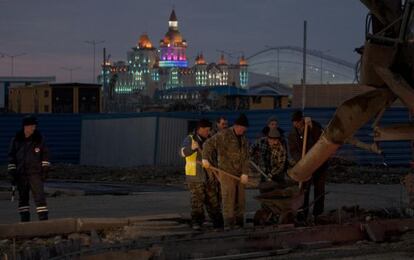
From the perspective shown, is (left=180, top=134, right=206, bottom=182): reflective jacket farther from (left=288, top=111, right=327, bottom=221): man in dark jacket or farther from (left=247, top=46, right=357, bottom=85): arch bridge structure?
(left=247, top=46, right=357, bottom=85): arch bridge structure

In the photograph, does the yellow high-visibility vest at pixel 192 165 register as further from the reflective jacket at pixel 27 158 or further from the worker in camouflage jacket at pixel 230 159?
the reflective jacket at pixel 27 158

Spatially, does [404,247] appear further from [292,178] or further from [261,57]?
[261,57]

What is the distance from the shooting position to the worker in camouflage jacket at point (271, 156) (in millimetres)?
12000

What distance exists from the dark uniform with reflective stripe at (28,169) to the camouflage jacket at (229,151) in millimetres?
2564

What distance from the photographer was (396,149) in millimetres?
26609

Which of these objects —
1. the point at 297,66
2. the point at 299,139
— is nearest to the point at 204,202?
the point at 299,139

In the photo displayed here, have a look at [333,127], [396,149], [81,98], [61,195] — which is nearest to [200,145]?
[333,127]

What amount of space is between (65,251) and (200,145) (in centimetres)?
307

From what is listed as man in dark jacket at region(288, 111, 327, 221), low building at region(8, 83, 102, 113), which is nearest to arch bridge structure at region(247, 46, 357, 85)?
low building at region(8, 83, 102, 113)

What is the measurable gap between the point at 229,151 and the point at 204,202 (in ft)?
3.58

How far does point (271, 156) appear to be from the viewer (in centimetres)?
1218

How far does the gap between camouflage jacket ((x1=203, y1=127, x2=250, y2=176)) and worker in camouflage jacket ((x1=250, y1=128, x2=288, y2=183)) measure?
1.47ft

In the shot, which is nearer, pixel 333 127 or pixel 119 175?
pixel 333 127

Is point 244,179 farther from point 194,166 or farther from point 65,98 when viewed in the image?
point 65,98
